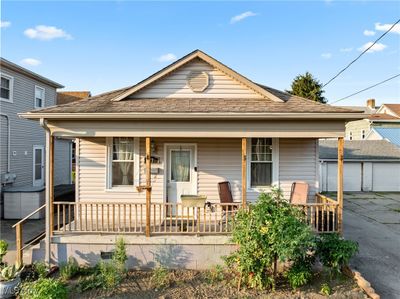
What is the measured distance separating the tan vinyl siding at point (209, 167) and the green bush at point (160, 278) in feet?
7.79

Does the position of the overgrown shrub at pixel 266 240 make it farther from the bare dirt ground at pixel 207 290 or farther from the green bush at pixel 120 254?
the green bush at pixel 120 254

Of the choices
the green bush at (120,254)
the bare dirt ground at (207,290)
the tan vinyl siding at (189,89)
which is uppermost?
the tan vinyl siding at (189,89)

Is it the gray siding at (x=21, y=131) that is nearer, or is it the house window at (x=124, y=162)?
the house window at (x=124, y=162)

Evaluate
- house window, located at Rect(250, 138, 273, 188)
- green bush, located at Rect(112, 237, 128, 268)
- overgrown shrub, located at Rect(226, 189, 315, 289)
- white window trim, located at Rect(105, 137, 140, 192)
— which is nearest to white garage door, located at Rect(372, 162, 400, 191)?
house window, located at Rect(250, 138, 273, 188)

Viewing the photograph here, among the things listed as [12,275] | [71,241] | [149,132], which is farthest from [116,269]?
[149,132]

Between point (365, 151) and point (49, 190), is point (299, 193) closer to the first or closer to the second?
point (49, 190)

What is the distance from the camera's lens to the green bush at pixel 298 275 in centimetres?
557

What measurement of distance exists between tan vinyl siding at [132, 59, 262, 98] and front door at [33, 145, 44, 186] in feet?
28.8

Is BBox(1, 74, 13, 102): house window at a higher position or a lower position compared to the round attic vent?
higher

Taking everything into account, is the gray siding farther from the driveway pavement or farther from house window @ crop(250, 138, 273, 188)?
the driveway pavement

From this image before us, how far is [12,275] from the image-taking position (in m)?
5.80

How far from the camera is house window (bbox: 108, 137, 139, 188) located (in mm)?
8359

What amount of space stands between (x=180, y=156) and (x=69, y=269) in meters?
3.97

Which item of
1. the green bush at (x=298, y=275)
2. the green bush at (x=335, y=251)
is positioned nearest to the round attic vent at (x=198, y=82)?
the green bush at (x=335, y=251)
